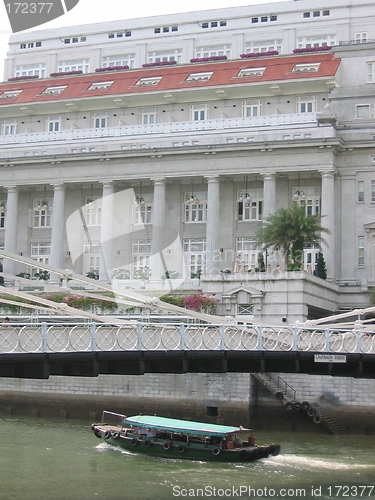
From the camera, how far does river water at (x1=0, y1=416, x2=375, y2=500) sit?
34469 millimetres

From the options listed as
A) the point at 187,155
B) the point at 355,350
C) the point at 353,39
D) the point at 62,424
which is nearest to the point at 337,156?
the point at 187,155

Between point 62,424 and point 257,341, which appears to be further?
point 62,424

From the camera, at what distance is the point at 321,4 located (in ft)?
286

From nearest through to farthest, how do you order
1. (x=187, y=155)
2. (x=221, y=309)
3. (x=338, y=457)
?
(x=338, y=457) < (x=221, y=309) < (x=187, y=155)

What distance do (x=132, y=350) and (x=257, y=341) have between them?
17.1ft

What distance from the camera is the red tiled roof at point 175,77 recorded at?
76562 mm

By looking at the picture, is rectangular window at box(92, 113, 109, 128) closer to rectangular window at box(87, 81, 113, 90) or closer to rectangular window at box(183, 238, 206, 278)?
rectangular window at box(87, 81, 113, 90)

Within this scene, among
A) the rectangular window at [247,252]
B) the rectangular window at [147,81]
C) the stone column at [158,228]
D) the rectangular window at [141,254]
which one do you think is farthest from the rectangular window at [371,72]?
the rectangular window at [141,254]

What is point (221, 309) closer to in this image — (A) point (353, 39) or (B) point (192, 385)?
(B) point (192, 385)

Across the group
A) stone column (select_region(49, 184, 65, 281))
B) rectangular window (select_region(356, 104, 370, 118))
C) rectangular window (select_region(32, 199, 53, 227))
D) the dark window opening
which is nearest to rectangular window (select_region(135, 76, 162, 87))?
stone column (select_region(49, 184, 65, 281))

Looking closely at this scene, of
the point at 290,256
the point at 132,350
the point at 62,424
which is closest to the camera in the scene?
the point at 132,350

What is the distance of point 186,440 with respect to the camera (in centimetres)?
4359

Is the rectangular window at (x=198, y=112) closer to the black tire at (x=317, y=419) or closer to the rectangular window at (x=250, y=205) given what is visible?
the rectangular window at (x=250, y=205)

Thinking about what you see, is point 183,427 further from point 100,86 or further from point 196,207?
point 100,86
